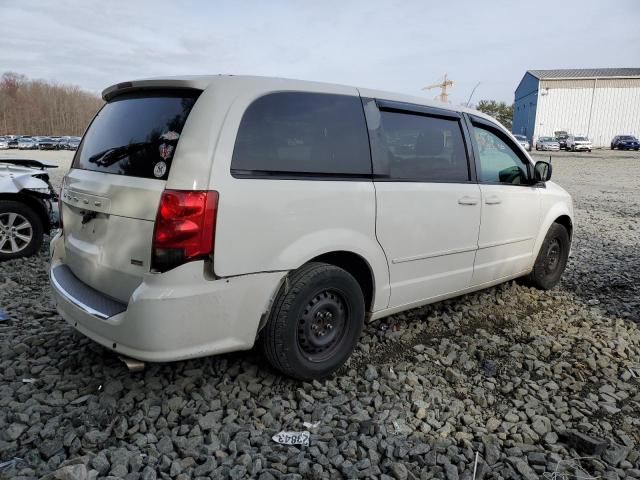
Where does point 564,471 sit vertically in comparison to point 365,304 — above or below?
below

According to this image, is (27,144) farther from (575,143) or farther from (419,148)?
(419,148)

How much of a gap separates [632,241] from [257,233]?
23.9 ft

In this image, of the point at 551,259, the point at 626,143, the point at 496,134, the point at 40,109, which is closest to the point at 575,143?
the point at 626,143

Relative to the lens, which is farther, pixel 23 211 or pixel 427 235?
pixel 23 211

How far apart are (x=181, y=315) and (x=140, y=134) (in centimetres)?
107

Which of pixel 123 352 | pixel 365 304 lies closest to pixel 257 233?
pixel 123 352

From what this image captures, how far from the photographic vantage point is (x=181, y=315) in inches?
98.4

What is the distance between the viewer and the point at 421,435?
2699mm

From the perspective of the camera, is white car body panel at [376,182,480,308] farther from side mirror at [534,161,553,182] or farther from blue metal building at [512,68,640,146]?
blue metal building at [512,68,640,146]

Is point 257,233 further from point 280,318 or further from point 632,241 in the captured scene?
point 632,241

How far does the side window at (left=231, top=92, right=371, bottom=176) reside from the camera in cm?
269

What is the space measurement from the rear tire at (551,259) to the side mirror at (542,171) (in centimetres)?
67

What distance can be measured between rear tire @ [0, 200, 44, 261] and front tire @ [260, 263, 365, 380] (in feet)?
14.3

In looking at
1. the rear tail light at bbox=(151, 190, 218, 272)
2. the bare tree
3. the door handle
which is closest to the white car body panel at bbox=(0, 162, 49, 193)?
the rear tail light at bbox=(151, 190, 218, 272)
